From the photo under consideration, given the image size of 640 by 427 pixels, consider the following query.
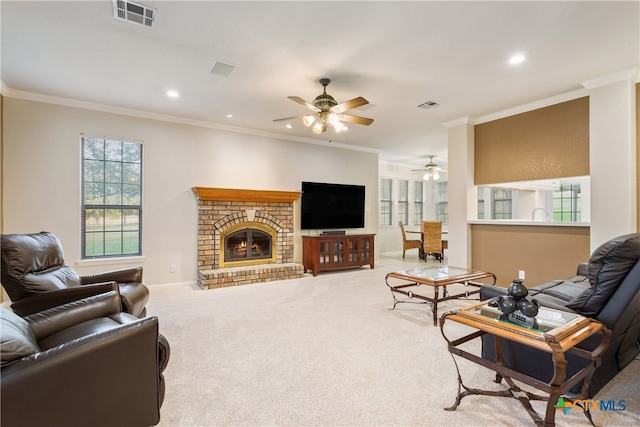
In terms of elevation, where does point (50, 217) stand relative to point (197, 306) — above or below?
above

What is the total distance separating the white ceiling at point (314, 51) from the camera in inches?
95.0

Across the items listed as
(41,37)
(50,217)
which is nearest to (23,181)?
(50,217)

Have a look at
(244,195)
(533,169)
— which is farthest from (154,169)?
(533,169)

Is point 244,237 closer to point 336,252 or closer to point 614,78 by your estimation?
point 336,252

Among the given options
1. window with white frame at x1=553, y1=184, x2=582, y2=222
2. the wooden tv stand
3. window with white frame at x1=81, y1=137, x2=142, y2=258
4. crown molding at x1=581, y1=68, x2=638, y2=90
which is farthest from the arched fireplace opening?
window with white frame at x1=553, y1=184, x2=582, y2=222

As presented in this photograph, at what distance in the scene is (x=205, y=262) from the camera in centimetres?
519

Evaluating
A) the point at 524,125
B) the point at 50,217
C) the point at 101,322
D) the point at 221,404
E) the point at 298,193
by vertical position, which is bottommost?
the point at 221,404

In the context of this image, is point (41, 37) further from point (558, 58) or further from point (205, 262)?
point (558, 58)

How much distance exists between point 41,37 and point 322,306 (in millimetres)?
3906

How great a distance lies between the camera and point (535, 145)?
4.48m

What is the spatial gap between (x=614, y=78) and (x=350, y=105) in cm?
309

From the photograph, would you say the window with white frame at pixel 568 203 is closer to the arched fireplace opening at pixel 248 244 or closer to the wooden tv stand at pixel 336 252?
the wooden tv stand at pixel 336 252

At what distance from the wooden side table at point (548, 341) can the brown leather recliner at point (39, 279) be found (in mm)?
2658

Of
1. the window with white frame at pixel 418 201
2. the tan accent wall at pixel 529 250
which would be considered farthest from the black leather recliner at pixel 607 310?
the window with white frame at pixel 418 201
